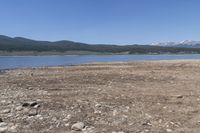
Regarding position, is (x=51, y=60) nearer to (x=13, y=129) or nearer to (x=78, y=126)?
(x=13, y=129)

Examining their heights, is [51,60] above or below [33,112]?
below

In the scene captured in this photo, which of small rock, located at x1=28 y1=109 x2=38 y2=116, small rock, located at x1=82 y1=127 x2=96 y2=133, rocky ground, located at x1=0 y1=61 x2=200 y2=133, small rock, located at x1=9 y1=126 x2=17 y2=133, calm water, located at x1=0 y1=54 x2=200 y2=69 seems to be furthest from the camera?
calm water, located at x1=0 y1=54 x2=200 y2=69

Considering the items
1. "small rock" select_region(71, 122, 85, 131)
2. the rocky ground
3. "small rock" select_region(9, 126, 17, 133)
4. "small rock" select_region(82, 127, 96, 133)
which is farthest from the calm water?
"small rock" select_region(82, 127, 96, 133)

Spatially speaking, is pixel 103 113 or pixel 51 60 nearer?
pixel 103 113

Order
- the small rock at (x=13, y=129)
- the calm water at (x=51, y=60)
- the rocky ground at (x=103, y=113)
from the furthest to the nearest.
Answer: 1. the calm water at (x=51, y=60)
2. the rocky ground at (x=103, y=113)
3. the small rock at (x=13, y=129)

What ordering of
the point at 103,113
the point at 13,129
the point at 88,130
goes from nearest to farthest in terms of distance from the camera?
1. the point at 88,130
2. the point at 13,129
3. the point at 103,113

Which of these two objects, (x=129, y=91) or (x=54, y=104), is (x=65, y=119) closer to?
(x=54, y=104)

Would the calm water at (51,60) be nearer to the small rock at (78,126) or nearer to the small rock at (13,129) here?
the small rock at (13,129)

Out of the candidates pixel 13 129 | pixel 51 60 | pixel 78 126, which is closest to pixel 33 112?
pixel 13 129

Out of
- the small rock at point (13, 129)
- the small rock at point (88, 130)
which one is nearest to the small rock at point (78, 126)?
the small rock at point (88, 130)

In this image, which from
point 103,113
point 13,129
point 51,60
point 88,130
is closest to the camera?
point 88,130

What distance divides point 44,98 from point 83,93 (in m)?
1.87

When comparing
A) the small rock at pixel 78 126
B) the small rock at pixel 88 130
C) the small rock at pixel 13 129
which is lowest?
the small rock at pixel 13 129

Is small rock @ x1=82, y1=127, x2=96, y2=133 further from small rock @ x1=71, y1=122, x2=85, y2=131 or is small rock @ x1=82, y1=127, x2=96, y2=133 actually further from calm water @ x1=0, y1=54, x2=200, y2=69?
calm water @ x1=0, y1=54, x2=200, y2=69
